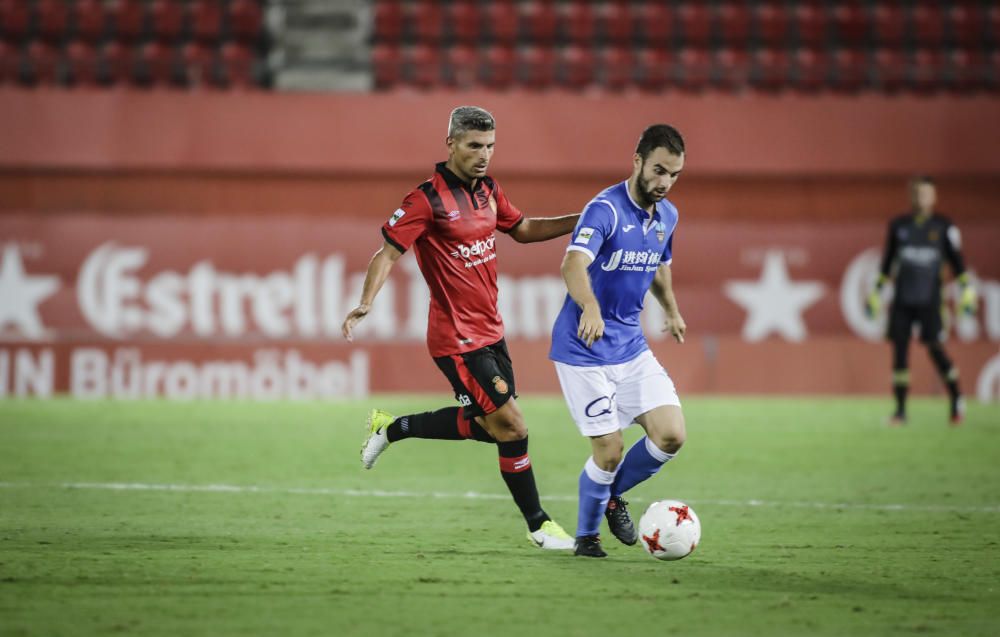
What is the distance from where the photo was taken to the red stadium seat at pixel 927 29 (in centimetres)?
2039

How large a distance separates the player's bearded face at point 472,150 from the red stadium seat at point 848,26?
48.3ft

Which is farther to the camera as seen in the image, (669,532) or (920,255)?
(920,255)

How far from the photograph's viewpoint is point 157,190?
59.4 ft

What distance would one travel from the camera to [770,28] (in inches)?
794

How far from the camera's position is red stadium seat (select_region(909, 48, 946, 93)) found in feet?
64.2

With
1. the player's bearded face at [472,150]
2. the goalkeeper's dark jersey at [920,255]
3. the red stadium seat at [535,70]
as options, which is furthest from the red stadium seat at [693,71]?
the player's bearded face at [472,150]

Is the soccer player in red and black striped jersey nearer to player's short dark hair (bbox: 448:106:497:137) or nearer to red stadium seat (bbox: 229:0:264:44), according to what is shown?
player's short dark hair (bbox: 448:106:497:137)

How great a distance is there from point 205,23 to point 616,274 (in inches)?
557

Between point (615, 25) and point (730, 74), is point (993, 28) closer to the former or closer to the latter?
point (730, 74)

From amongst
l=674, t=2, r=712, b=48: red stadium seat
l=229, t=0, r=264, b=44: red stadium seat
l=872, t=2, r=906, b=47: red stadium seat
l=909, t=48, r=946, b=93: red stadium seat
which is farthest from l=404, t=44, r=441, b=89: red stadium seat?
l=909, t=48, r=946, b=93: red stadium seat

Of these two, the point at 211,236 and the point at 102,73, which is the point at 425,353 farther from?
the point at 102,73

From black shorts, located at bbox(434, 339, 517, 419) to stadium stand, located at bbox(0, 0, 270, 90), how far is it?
1286 cm

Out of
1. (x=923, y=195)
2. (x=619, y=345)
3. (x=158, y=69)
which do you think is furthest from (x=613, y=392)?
(x=158, y=69)

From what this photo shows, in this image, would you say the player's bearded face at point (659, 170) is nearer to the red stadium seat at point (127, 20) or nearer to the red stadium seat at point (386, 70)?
the red stadium seat at point (386, 70)
